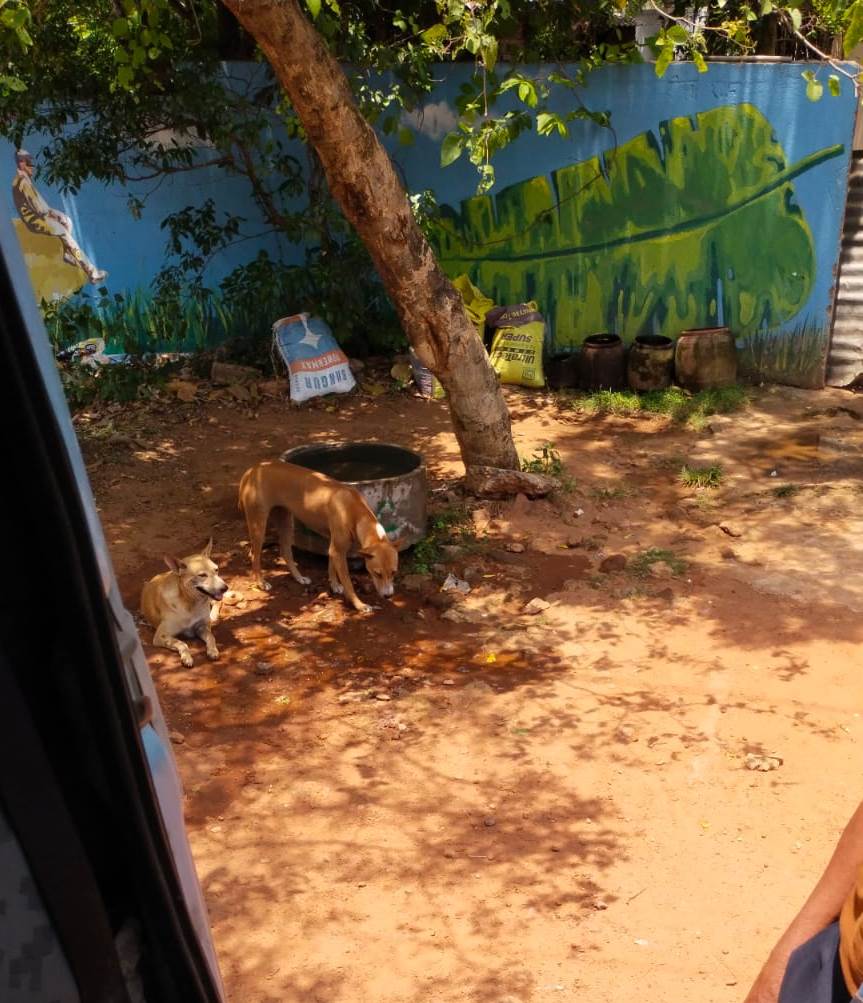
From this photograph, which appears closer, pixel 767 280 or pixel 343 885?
pixel 343 885

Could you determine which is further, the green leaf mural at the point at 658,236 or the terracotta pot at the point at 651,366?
the terracotta pot at the point at 651,366

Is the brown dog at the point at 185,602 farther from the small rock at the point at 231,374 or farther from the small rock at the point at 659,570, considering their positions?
the small rock at the point at 231,374

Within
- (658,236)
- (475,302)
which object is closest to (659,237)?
(658,236)

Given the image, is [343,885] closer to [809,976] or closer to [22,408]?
[809,976]

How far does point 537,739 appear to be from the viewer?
483 cm

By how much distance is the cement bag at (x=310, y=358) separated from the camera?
Answer: 9859mm

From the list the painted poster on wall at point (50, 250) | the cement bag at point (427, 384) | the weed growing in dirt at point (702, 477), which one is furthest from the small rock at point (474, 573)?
the painted poster on wall at point (50, 250)

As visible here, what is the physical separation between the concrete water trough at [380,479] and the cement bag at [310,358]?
8.27ft

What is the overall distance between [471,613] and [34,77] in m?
6.23

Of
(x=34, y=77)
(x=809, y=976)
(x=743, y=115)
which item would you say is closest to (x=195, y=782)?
(x=809, y=976)

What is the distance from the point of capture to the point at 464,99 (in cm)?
748

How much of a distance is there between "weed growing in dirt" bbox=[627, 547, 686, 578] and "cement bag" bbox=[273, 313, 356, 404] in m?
4.14

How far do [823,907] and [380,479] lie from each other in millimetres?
4963

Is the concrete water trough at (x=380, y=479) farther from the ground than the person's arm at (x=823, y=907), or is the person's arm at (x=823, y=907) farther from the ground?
the person's arm at (x=823, y=907)
